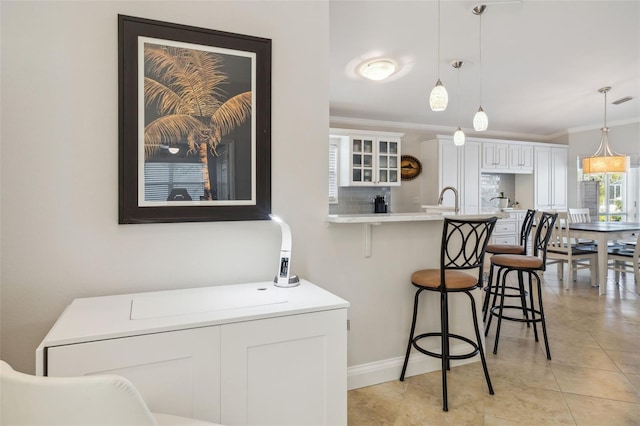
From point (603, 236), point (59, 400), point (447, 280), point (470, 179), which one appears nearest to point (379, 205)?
point (470, 179)

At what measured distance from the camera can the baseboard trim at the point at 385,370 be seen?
2.34 meters

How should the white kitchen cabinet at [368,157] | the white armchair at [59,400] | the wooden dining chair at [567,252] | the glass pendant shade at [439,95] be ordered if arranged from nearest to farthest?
1. the white armchair at [59,400]
2. the glass pendant shade at [439,95]
3. the wooden dining chair at [567,252]
4. the white kitchen cabinet at [368,157]

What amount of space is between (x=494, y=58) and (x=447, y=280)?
3.31 metres

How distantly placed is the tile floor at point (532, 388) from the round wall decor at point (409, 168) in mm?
3326

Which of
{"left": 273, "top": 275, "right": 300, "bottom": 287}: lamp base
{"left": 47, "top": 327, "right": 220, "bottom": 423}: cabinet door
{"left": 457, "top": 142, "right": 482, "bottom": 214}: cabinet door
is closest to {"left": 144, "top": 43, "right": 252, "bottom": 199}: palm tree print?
{"left": 273, "top": 275, "right": 300, "bottom": 287}: lamp base

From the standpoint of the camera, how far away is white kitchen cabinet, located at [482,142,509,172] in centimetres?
666

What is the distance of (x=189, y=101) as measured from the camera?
1.86 m

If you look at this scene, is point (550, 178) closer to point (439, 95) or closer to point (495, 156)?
point (495, 156)

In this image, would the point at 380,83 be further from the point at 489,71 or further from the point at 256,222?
the point at 256,222

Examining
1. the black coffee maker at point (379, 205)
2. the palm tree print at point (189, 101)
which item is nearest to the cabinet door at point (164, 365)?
the palm tree print at point (189, 101)

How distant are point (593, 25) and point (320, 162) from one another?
3.58 m

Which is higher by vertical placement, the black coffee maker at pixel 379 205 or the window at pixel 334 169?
the window at pixel 334 169

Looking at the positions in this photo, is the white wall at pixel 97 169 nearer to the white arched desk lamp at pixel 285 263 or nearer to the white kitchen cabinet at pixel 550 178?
the white arched desk lamp at pixel 285 263

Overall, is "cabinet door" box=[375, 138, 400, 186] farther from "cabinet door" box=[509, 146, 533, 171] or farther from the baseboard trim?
the baseboard trim
